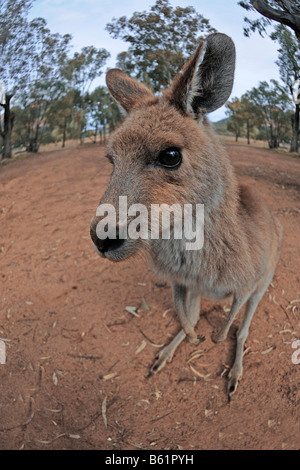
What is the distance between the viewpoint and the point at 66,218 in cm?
430

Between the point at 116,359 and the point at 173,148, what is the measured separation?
70.8 inches

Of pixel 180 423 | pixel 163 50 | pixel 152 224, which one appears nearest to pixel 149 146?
pixel 152 224

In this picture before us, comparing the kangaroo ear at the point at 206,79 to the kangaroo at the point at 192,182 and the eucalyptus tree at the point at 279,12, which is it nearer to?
the kangaroo at the point at 192,182

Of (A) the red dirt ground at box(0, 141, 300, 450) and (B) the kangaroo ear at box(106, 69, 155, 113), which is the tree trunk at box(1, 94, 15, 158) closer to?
(A) the red dirt ground at box(0, 141, 300, 450)

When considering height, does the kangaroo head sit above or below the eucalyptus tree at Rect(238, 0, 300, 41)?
below

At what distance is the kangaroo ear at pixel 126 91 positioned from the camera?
81.8 inches

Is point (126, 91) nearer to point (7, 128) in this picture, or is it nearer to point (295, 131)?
point (7, 128)

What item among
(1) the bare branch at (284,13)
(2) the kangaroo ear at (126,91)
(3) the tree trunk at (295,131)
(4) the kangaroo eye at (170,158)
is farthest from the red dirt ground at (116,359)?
(1) the bare branch at (284,13)

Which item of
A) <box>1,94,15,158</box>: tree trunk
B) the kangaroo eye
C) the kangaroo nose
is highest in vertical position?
<box>1,94,15,158</box>: tree trunk

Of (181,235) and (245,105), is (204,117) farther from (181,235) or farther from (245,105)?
(245,105)

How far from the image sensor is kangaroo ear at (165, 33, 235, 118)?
5.32 ft

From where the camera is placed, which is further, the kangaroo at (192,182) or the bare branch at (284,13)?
the bare branch at (284,13)

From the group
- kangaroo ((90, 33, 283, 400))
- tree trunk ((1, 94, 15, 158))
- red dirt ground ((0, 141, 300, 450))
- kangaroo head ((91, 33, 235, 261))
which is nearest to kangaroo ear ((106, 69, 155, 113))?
kangaroo ((90, 33, 283, 400))

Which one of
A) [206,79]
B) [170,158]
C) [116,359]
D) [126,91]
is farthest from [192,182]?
[116,359]
